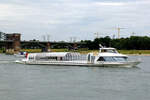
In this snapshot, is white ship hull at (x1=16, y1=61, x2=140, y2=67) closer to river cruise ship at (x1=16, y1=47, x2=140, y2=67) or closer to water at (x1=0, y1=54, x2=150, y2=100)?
river cruise ship at (x1=16, y1=47, x2=140, y2=67)

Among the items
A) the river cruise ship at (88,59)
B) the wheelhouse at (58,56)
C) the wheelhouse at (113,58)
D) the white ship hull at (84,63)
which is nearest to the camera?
the white ship hull at (84,63)

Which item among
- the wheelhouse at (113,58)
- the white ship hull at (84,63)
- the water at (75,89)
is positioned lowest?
the water at (75,89)

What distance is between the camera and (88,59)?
2859 inches

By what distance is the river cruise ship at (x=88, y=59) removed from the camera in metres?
68.7

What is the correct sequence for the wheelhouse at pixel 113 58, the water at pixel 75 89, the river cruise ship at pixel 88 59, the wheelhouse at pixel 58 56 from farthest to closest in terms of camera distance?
the wheelhouse at pixel 58 56, the wheelhouse at pixel 113 58, the river cruise ship at pixel 88 59, the water at pixel 75 89

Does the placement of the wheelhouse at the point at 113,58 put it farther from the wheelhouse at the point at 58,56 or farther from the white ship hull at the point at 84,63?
the wheelhouse at the point at 58,56

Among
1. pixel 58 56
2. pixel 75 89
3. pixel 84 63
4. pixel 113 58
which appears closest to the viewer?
pixel 75 89

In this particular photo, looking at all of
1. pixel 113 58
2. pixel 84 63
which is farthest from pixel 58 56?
pixel 113 58

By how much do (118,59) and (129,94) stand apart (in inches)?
1293

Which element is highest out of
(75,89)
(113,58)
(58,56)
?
(58,56)

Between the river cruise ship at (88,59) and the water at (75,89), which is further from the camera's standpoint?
the river cruise ship at (88,59)

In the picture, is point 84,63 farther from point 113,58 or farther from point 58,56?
point 58,56

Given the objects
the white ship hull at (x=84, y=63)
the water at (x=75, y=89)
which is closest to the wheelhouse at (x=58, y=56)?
the white ship hull at (x=84, y=63)

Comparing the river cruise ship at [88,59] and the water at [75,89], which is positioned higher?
the river cruise ship at [88,59]
